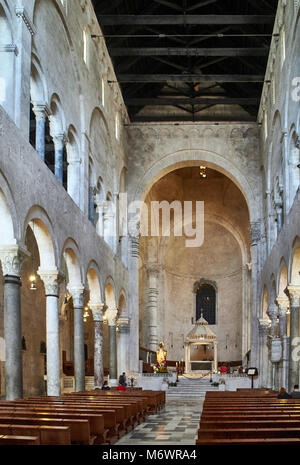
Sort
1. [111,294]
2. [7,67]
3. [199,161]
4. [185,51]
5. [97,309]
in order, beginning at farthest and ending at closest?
[199,161] → [111,294] → [185,51] → [97,309] → [7,67]

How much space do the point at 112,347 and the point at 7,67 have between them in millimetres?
18049

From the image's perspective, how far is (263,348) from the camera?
3222 centimetres

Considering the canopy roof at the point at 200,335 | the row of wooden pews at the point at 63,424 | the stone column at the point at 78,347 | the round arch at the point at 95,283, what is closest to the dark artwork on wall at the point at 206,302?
the canopy roof at the point at 200,335

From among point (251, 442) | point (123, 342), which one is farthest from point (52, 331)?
point (123, 342)

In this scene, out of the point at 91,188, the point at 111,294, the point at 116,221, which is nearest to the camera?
the point at 91,188

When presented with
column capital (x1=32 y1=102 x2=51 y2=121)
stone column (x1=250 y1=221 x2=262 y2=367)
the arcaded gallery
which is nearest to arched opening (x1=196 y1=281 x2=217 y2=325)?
the arcaded gallery

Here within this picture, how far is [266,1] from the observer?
998 inches

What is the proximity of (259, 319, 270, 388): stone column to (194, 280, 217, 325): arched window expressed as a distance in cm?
1648

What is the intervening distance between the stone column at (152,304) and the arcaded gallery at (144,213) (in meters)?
0.15

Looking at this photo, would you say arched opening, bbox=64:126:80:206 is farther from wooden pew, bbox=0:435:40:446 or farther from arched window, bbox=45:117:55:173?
wooden pew, bbox=0:435:40:446

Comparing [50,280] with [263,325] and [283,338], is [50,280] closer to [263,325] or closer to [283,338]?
[283,338]

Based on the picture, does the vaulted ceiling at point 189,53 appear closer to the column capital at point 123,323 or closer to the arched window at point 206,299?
the column capital at point 123,323

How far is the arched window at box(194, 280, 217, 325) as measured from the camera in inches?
1934

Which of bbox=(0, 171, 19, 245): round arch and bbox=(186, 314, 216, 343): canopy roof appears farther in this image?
bbox=(186, 314, 216, 343): canopy roof
